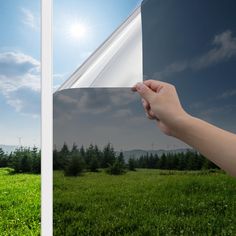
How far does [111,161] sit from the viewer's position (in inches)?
124

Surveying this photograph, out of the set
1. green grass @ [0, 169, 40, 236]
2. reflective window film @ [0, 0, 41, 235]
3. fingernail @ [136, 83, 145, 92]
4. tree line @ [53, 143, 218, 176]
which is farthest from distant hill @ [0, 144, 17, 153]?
fingernail @ [136, 83, 145, 92]

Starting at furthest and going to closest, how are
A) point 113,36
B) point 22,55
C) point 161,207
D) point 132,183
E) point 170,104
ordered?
point 22,55 → point 132,183 → point 161,207 → point 113,36 → point 170,104

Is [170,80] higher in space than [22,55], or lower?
lower

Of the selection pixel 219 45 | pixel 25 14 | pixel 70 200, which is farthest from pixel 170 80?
pixel 25 14

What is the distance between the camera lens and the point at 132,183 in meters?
3.07

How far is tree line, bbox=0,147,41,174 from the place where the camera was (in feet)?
11.7

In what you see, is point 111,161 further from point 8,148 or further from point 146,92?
point 146,92

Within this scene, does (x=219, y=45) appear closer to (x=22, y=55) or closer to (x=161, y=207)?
(x=161, y=207)

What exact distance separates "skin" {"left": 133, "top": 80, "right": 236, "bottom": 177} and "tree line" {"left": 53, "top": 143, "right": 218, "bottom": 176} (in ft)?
8.83

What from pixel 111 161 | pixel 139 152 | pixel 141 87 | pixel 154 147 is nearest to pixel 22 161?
pixel 111 161

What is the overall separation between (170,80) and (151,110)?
270cm

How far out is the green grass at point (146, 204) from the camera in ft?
8.79

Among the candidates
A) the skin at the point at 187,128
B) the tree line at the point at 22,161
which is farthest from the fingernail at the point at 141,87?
the tree line at the point at 22,161

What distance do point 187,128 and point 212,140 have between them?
0.02m
